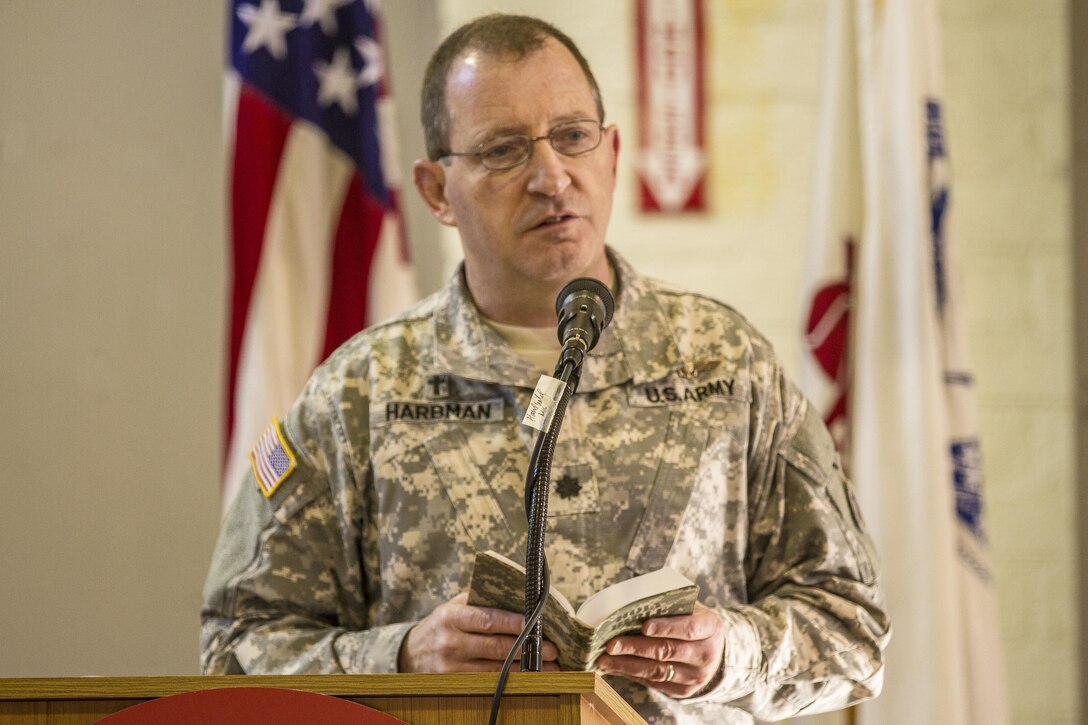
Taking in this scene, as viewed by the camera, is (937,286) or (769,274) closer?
(937,286)

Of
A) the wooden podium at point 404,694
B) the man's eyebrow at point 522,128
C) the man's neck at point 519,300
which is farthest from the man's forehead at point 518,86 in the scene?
the wooden podium at point 404,694

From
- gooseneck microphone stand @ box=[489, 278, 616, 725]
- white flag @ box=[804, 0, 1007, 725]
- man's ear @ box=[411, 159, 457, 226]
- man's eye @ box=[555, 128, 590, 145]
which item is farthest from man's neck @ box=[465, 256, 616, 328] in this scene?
white flag @ box=[804, 0, 1007, 725]

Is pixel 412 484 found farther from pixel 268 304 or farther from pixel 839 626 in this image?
pixel 268 304

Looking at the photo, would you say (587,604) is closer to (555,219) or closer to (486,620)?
(486,620)

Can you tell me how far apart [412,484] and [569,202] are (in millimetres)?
453

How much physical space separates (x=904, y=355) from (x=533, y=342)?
856 mm

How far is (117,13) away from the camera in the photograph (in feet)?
9.39

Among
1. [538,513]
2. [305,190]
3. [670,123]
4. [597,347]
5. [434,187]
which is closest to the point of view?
[538,513]

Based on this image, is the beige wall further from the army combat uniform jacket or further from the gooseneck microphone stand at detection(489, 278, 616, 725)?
the gooseneck microphone stand at detection(489, 278, 616, 725)

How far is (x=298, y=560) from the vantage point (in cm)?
181

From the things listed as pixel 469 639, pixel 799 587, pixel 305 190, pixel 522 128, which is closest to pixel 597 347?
pixel 522 128

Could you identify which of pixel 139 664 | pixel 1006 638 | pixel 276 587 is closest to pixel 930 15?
pixel 1006 638

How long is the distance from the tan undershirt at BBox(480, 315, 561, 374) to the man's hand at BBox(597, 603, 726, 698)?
1.67ft

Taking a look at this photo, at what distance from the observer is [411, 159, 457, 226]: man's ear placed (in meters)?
1.97
